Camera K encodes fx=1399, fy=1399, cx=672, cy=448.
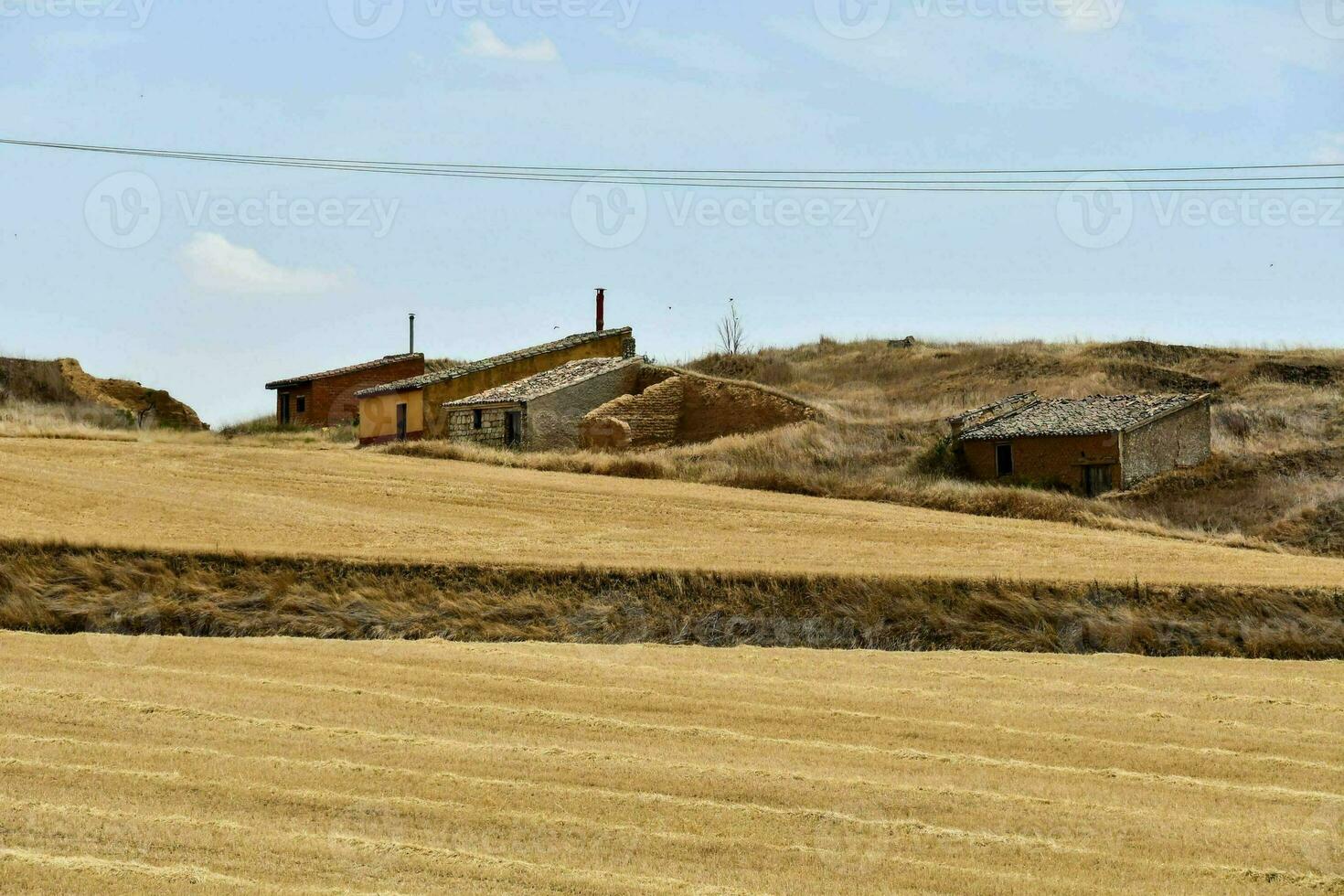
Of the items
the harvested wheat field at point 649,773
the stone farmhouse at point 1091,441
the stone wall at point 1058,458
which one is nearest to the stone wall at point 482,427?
the stone farmhouse at point 1091,441

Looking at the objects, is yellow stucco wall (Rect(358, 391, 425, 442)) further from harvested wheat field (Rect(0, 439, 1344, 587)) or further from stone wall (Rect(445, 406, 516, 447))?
harvested wheat field (Rect(0, 439, 1344, 587))

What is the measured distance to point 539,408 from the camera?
39.8 metres

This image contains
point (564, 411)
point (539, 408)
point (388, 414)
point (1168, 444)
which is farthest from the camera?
point (388, 414)

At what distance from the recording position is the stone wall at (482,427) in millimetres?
40156

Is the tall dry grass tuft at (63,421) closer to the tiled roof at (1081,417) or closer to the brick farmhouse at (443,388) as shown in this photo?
the brick farmhouse at (443,388)

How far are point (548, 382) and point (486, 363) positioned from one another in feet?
15.5

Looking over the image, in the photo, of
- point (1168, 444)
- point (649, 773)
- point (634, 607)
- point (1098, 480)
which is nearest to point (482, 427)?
point (1098, 480)

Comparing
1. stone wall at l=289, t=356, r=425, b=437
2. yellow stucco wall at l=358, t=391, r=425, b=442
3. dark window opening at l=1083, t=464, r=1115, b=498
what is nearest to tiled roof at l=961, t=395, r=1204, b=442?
dark window opening at l=1083, t=464, r=1115, b=498

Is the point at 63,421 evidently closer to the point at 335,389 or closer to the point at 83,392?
the point at 83,392

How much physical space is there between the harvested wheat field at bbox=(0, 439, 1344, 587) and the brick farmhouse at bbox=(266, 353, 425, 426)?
21.4 m

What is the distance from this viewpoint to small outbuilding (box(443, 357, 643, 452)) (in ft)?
130

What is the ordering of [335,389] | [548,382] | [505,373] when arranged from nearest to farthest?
[548,382] < [505,373] < [335,389]

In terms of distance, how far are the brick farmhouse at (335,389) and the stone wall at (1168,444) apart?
29820 mm

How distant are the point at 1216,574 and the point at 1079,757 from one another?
28.3 ft
